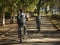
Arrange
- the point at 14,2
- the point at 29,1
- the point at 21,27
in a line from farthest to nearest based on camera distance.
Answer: the point at 29,1
the point at 14,2
the point at 21,27

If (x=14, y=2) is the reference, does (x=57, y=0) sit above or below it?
above

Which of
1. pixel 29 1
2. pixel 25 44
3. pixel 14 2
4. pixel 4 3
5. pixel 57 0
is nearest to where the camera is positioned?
pixel 25 44

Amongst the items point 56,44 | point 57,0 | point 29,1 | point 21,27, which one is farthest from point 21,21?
point 57,0

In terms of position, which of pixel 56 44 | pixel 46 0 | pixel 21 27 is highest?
pixel 46 0

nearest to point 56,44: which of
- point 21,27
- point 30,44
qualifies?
point 30,44

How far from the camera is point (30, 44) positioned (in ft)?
42.5

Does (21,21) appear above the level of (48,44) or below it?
above

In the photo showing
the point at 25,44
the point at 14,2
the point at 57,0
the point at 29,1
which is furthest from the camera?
the point at 57,0

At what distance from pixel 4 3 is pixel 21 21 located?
8.12 m

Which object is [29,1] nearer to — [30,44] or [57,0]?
[30,44]

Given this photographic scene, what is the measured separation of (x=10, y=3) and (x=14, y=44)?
10.2 m

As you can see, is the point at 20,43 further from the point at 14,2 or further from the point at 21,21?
the point at 14,2

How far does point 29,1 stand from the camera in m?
24.7

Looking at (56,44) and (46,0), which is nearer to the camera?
(56,44)
